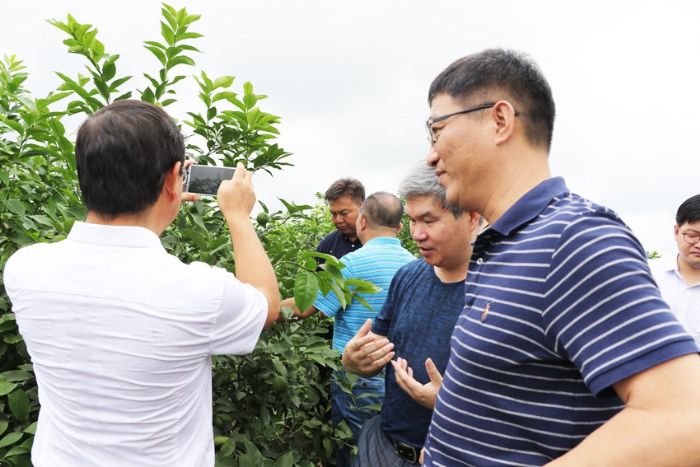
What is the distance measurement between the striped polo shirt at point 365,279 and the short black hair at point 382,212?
26cm

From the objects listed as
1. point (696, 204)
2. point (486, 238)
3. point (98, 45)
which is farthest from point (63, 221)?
point (696, 204)

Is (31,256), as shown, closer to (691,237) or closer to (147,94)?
(147,94)

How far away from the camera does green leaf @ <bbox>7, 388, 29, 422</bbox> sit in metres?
2.11

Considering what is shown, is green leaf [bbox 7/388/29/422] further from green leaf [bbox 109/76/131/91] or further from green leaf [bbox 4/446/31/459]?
green leaf [bbox 109/76/131/91]

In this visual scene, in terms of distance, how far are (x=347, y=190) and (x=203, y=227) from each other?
3.19 metres

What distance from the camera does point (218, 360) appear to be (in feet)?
7.93

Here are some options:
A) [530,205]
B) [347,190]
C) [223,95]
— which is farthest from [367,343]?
[347,190]

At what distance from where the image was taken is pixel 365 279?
3441mm

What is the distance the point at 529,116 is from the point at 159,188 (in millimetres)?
959

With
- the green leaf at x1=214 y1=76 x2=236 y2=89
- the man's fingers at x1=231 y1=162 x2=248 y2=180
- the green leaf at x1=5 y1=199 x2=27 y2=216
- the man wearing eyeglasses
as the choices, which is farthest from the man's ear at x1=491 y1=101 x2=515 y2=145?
the man wearing eyeglasses

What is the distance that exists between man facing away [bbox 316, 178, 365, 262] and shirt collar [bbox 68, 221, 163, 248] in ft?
12.4

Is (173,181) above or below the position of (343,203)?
above

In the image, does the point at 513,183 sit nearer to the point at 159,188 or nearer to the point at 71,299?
the point at 159,188

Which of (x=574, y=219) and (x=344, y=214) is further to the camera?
(x=344, y=214)
